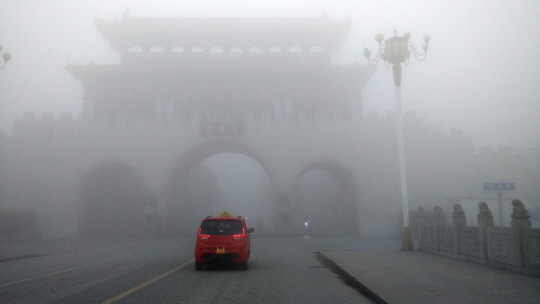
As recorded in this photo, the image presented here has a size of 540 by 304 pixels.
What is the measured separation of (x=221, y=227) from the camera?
1051 cm

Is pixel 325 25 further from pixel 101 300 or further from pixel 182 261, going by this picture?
pixel 101 300

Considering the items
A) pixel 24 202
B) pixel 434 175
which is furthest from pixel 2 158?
pixel 434 175

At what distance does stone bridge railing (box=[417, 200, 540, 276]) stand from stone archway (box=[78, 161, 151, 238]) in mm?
18023

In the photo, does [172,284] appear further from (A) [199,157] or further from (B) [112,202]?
(B) [112,202]

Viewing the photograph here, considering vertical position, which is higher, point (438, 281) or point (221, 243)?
point (221, 243)

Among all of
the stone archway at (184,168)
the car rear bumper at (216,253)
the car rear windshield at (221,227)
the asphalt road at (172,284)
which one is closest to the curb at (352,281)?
the asphalt road at (172,284)

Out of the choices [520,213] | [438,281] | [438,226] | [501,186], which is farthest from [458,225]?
[501,186]

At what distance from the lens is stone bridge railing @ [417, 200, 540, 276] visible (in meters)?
8.64

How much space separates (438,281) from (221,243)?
4.98m

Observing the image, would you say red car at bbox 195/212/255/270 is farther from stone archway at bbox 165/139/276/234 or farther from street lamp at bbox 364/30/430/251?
stone archway at bbox 165/139/276/234

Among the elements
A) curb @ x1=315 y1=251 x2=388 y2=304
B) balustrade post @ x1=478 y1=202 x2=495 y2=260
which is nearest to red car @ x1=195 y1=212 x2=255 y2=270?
curb @ x1=315 y1=251 x2=388 y2=304

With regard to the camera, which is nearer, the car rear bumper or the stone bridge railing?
the stone bridge railing

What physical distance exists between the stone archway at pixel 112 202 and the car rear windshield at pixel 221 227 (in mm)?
16399

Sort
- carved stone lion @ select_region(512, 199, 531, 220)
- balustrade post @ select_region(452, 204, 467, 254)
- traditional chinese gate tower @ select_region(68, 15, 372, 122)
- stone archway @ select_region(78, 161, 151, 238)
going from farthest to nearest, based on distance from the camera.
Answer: traditional chinese gate tower @ select_region(68, 15, 372, 122), stone archway @ select_region(78, 161, 151, 238), balustrade post @ select_region(452, 204, 467, 254), carved stone lion @ select_region(512, 199, 531, 220)
